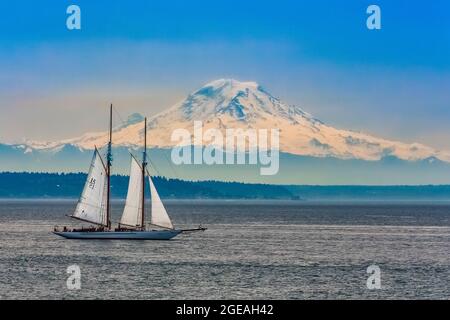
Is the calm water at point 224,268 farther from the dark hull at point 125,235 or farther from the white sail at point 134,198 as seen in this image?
the white sail at point 134,198

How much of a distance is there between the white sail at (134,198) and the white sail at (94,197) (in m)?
3.11

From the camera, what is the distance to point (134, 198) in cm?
11944

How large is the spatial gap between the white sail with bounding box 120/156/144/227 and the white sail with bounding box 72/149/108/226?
3.11m

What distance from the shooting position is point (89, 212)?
120 meters

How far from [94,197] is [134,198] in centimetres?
504

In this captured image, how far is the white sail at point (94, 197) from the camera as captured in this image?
4695 inches

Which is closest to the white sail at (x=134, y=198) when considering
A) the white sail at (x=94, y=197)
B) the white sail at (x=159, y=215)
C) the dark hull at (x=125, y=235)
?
the dark hull at (x=125, y=235)

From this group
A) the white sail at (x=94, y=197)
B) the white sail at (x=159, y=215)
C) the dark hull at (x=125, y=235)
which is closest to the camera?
the white sail at (x=159, y=215)

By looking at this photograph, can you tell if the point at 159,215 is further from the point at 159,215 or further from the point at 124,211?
the point at 124,211

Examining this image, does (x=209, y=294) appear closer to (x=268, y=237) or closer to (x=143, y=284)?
(x=143, y=284)

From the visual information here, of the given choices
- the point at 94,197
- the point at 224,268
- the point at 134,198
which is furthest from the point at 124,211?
the point at 224,268
